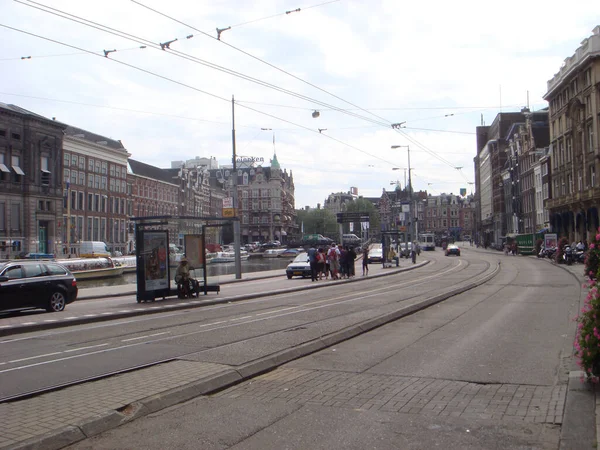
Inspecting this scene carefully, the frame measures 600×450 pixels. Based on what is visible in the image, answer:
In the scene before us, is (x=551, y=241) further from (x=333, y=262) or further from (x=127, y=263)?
(x=127, y=263)

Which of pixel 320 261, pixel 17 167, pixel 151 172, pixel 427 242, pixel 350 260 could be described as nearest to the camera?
pixel 320 261

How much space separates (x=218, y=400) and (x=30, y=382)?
2756 mm

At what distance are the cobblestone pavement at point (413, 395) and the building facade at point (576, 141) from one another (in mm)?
46410

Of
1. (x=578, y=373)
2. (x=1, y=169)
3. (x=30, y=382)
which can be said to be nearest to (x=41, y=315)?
(x=30, y=382)

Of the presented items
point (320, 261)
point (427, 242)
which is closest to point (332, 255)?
point (320, 261)

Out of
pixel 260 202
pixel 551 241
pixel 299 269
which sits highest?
pixel 260 202

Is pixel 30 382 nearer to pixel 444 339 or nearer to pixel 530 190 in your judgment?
A: pixel 444 339

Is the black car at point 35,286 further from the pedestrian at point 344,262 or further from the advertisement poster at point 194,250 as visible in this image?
the pedestrian at point 344,262

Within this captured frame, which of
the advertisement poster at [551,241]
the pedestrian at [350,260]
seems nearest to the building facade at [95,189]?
the pedestrian at [350,260]

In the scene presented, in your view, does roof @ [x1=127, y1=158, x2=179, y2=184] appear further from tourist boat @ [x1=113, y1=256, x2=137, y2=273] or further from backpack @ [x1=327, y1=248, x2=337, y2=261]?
backpack @ [x1=327, y1=248, x2=337, y2=261]

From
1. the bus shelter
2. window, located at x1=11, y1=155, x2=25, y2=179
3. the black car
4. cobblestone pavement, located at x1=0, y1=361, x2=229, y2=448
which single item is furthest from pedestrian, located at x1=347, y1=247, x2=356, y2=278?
window, located at x1=11, y1=155, x2=25, y2=179

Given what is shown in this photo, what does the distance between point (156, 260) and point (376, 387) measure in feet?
45.6

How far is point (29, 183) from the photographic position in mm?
64938

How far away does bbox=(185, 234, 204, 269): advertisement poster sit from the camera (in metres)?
21.2
